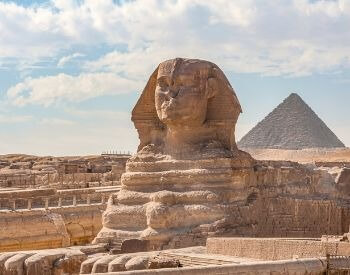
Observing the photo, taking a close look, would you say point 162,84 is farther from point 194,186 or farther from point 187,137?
point 194,186

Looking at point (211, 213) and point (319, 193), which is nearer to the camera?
point (211, 213)

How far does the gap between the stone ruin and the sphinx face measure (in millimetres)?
26

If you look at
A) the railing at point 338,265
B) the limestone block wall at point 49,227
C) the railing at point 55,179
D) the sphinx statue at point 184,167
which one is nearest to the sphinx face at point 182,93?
the sphinx statue at point 184,167

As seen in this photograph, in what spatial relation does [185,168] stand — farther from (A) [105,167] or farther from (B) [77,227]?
(A) [105,167]

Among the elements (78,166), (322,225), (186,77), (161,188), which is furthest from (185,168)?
(78,166)

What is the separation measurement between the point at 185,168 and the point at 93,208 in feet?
24.4

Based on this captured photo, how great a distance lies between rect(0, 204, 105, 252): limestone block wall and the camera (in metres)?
24.6

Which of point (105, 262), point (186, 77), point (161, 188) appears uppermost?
point (186, 77)

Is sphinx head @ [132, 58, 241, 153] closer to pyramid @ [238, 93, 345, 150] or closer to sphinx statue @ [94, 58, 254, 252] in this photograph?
sphinx statue @ [94, 58, 254, 252]

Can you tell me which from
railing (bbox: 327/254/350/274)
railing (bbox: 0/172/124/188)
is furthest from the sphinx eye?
railing (bbox: 0/172/124/188)

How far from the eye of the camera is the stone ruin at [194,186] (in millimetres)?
20219

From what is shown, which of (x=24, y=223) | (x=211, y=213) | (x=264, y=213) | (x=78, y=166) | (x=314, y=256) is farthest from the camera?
(x=78, y=166)

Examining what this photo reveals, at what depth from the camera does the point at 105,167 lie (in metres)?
54.7

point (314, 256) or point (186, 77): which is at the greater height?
point (186, 77)
